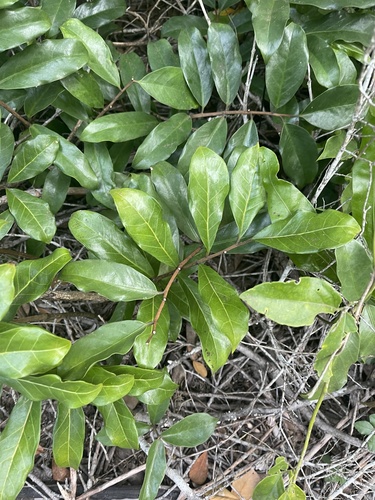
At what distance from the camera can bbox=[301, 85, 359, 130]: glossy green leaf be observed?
3.04ft

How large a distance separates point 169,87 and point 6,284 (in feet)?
1.77

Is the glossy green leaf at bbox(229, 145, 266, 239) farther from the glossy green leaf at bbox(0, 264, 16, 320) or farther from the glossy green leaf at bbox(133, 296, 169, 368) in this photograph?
the glossy green leaf at bbox(0, 264, 16, 320)

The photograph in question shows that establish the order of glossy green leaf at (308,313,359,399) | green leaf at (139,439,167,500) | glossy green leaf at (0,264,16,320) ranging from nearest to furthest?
glossy green leaf at (0,264,16,320) < glossy green leaf at (308,313,359,399) < green leaf at (139,439,167,500)

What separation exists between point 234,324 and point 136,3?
97 cm

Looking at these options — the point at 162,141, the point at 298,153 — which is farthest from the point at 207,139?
the point at 298,153

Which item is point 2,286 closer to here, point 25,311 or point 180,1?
point 25,311

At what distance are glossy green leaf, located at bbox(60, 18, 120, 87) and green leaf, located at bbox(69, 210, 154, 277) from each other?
0.31 meters

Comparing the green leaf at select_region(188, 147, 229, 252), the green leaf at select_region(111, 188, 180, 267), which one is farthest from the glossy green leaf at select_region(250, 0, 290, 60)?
the green leaf at select_region(111, 188, 180, 267)

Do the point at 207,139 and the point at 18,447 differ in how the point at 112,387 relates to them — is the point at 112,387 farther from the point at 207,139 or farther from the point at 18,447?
the point at 207,139

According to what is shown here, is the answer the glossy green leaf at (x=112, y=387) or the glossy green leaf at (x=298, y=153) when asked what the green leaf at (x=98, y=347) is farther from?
the glossy green leaf at (x=298, y=153)

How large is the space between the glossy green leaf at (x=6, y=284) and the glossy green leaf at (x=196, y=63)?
1.82 ft

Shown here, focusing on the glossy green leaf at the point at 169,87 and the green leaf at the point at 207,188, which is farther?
the glossy green leaf at the point at 169,87

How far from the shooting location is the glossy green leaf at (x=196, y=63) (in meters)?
0.96

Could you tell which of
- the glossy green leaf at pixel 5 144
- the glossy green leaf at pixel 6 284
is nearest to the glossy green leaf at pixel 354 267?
the glossy green leaf at pixel 6 284
